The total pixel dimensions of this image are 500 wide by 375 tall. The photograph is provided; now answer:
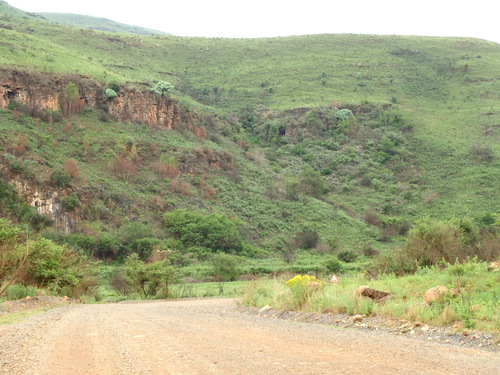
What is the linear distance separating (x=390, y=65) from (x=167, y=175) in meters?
68.4

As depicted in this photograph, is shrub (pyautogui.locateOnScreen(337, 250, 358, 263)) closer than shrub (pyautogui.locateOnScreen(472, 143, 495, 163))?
Yes

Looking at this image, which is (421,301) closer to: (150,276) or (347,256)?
(150,276)

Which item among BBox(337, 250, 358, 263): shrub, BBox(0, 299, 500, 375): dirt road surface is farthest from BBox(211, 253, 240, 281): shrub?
BBox(0, 299, 500, 375): dirt road surface

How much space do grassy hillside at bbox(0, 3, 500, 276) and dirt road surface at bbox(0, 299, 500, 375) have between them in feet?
136

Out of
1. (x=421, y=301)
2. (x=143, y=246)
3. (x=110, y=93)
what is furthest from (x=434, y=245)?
(x=110, y=93)

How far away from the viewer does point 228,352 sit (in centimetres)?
697

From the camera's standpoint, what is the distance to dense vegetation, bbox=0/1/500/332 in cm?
4200

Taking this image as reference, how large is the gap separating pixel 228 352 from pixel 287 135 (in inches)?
3408

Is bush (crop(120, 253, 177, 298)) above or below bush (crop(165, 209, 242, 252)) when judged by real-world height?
above

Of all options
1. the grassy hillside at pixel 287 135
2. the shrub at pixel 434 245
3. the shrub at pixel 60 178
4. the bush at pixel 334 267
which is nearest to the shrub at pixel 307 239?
the grassy hillside at pixel 287 135

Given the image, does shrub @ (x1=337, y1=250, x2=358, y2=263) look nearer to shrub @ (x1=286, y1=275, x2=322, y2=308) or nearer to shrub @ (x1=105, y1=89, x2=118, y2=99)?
A: shrub @ (x1=105, y1=89, x2=118, y2=99)

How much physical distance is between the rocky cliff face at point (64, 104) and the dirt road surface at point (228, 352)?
41862 mm

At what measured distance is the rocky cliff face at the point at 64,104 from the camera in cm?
4906

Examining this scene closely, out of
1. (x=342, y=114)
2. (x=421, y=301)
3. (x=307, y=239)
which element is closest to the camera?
(x=421, y=301)
